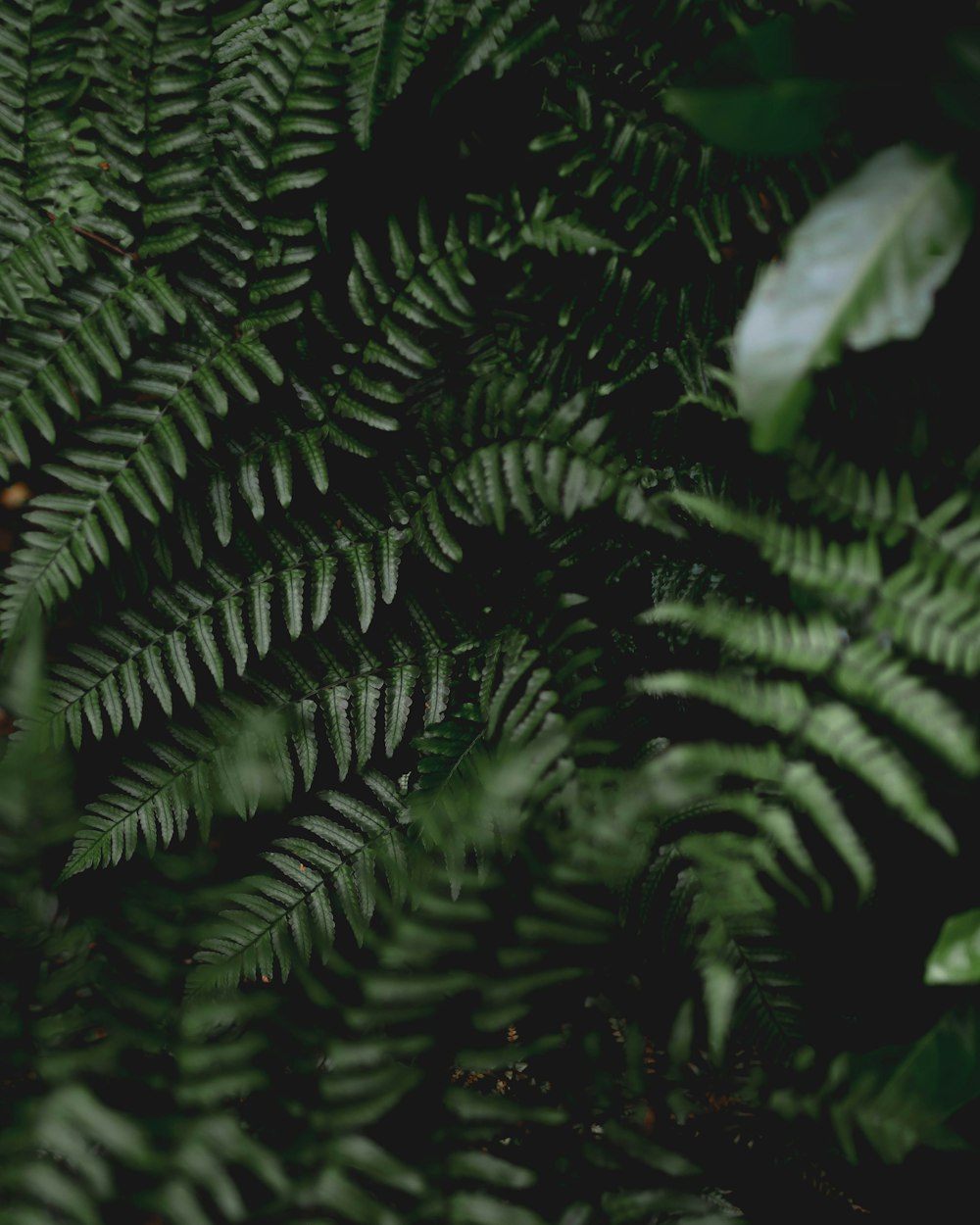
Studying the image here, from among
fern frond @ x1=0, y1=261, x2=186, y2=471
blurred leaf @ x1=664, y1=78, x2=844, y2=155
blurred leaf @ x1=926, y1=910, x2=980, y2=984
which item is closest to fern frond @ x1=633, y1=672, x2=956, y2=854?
blurred leaf @ x1=926, y1=910, x2=980, y2=984

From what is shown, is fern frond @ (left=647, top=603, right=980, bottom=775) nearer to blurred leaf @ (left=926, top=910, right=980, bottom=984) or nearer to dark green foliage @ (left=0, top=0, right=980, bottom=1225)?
dark green foliage @ (left=0, top=0, right=980, bottom=1225)

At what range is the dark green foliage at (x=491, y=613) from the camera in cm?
104

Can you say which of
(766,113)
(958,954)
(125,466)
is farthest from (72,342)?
(958,954)

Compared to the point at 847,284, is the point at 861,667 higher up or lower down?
lower down

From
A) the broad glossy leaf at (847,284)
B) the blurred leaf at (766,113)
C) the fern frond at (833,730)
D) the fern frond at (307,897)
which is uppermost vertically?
the blurred leaf at (766,113)

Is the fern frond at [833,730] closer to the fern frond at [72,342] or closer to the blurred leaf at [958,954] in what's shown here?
the blurred leaf at [958,954]

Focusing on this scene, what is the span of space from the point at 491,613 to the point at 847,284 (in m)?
0.84

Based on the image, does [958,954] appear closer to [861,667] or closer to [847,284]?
[861,667]

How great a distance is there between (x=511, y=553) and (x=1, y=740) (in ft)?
3.46

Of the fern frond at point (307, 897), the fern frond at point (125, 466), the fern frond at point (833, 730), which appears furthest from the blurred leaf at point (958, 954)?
the fern frond at point (125, 466)

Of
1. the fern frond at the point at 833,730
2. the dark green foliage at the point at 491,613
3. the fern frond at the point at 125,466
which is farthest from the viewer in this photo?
the fern frond at the point at 125,466

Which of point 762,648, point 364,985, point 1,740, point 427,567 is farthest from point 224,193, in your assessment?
point 364,985

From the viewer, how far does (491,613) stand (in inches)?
65.5

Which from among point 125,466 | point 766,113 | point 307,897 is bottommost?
point 307,897
